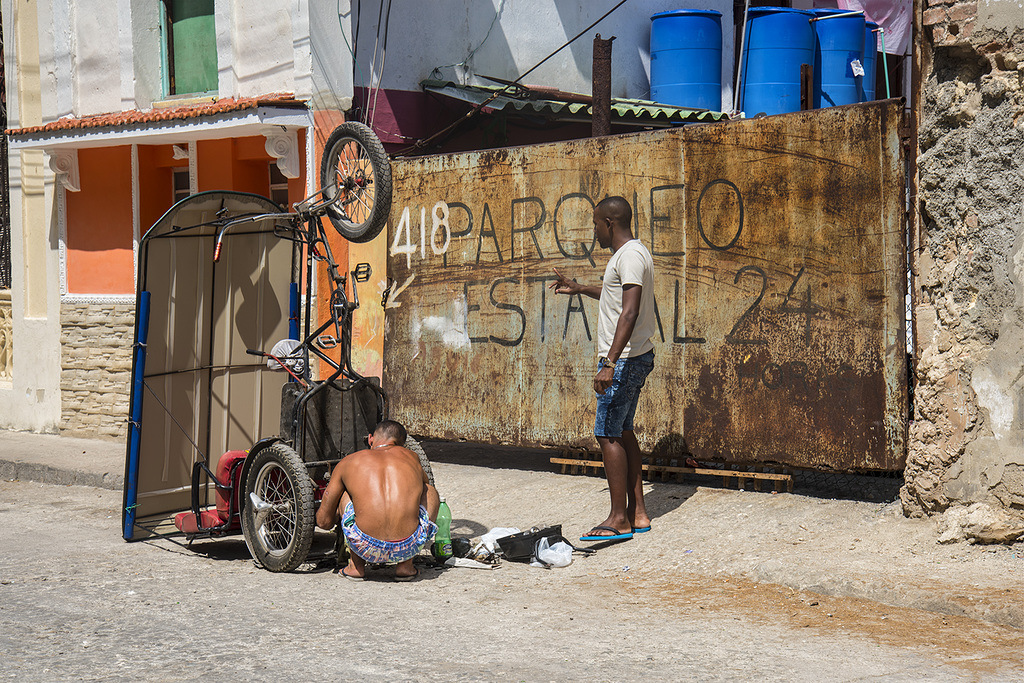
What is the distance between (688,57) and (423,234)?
525cm

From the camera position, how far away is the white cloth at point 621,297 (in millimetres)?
5996

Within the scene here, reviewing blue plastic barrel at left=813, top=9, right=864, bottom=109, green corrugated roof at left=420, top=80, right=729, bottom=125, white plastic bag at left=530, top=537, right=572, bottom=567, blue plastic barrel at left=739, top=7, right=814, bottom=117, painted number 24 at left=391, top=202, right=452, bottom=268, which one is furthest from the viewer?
blue plastic barrel at left=813, top=9, right=864, bottom=109


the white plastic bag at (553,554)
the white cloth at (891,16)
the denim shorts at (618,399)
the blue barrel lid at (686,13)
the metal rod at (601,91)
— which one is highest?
the white cloth at (891,16)

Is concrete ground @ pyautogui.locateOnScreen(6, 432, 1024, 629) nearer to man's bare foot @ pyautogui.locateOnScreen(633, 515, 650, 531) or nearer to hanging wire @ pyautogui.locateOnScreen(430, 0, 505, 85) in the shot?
man's bare foot @ pyautogui.locateOnScreen(633, 515, 650, 531)

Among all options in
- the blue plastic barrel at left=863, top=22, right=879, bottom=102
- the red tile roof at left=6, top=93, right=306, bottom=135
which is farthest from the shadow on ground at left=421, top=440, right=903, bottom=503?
the blue plastic barrel at left=863, top=22, right=879, bottom=102

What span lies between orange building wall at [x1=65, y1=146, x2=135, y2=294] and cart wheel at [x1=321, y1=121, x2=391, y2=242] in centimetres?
544

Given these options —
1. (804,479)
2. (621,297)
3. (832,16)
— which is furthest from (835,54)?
(621,297)

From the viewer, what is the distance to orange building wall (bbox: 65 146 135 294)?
1156cm

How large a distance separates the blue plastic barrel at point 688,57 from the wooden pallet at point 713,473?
20.3 feet

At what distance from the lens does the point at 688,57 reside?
1227 cm

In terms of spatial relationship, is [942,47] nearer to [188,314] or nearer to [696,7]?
[188,314]

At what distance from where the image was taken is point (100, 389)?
11.6 m

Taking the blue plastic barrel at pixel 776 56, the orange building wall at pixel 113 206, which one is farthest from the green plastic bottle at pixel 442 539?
the blue plastic barrel at pixel 776 56

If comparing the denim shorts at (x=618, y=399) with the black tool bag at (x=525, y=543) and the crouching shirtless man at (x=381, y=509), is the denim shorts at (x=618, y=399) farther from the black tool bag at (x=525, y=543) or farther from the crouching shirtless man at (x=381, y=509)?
the crouching shirtless man at (x=381, y=509)
